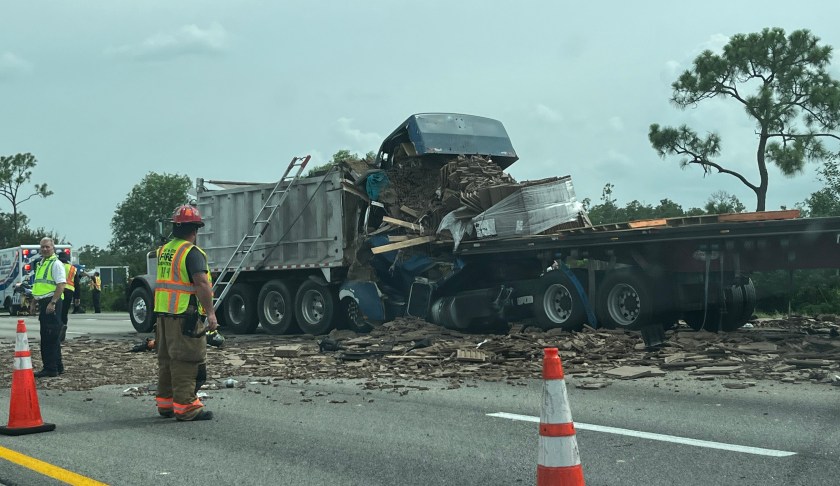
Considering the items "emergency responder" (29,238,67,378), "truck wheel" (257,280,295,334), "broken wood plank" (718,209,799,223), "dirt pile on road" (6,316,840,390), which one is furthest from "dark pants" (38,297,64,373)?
"broken wood plank" (718,209,799,223)

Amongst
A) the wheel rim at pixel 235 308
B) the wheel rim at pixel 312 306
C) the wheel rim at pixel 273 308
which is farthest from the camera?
the wheel rim at pixel 235 308

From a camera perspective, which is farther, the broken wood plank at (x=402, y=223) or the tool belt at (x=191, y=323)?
the broken wood plank at (x=402, y=223)

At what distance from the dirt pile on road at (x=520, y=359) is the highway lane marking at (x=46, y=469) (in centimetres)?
433

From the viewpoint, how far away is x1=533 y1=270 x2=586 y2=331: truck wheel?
15.1 m

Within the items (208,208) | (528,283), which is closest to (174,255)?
(528,283)

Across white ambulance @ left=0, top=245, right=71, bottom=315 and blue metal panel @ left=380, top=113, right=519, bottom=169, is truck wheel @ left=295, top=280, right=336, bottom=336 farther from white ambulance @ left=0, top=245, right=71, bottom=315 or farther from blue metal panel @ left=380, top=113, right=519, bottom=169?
white ambulance @ left=0, top=245, right=71, bottom=315

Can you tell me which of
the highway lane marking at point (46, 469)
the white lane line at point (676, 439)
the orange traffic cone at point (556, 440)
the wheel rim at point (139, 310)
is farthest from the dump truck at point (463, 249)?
the highway lane marking at point (46, 469)

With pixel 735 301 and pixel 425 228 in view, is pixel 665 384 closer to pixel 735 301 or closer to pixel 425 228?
pixel 735 301

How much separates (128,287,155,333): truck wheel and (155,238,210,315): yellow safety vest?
13.0m

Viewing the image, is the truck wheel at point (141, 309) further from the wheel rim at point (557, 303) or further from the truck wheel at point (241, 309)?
the wheel rim at point (557, 303)

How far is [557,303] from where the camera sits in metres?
15.5

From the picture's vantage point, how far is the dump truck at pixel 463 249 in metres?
13.8

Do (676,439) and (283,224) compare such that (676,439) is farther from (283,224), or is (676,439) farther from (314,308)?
(283,224)

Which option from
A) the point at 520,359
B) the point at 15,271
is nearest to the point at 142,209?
the point at 15,271
